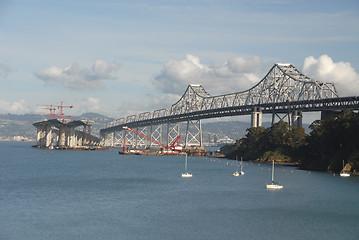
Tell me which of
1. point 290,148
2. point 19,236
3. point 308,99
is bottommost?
point 19,236

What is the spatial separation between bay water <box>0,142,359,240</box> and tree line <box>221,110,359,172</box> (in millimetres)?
10983

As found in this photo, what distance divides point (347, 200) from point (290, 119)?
86722 mm

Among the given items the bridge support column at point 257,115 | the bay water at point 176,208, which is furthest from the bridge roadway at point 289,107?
the bay water at point 176,208

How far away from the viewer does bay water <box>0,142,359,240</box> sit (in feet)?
145

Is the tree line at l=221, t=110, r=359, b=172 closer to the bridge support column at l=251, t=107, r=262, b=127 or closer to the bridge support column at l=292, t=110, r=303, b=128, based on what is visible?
the bridge support column at l=292, t=110, r=303, b=128

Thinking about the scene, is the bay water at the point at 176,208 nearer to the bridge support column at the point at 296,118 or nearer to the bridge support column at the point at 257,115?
the bridge support column at the point at 296,118

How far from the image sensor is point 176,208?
5481 centimetres

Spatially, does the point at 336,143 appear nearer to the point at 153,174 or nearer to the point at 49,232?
the point at 153,174

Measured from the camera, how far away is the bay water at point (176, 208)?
4419 cm

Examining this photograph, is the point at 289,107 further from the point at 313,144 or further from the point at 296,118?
the point at 313,144

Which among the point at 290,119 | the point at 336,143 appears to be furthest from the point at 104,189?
the point at 290,119

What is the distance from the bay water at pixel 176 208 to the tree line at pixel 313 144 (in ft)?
36.0

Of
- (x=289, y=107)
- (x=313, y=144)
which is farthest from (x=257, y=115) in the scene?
(x=313, y=144)

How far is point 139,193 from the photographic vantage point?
65.8m
